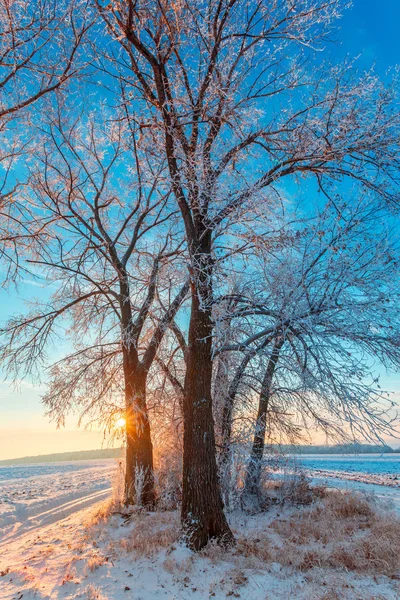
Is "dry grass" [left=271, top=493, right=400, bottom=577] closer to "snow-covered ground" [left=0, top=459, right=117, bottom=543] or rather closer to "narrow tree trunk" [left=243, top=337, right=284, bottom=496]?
"narrow tree trunk" [left=243, top=337, right=284, bottom=496]

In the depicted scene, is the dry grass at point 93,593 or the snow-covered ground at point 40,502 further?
the snow-covered ground at point 40,502

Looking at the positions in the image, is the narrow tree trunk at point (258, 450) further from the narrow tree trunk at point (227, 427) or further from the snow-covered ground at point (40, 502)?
the snow-covered ground at point (40, 502)

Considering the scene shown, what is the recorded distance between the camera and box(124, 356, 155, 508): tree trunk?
1005cm

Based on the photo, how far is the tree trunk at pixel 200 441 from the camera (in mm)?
6641

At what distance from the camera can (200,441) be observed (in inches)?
274

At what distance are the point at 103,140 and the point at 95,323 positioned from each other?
19.1 feet

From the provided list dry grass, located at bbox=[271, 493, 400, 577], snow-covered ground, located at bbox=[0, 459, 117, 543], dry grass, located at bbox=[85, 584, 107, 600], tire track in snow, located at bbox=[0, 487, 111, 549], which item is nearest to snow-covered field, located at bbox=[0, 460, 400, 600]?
dry grass, located at bbox=[85, 584, 107, 600]

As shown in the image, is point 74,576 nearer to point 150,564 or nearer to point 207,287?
point 150,564

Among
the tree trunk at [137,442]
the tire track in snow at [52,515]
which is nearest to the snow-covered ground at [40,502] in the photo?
the tire track in snow at [52,515]

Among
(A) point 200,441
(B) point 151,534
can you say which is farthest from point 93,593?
(A) point 200,441

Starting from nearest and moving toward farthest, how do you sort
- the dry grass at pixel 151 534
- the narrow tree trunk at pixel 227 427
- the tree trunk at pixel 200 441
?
the dry grass at pixel 151 534
the tree trunk at pixel 200 441
the narrow tree trunk at pixel 227 427

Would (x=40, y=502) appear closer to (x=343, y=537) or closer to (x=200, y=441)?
(x=200, y=441)

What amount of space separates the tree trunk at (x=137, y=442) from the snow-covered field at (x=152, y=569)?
3.82 feet

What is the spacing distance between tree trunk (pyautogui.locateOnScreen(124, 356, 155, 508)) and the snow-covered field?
45.8 inches
